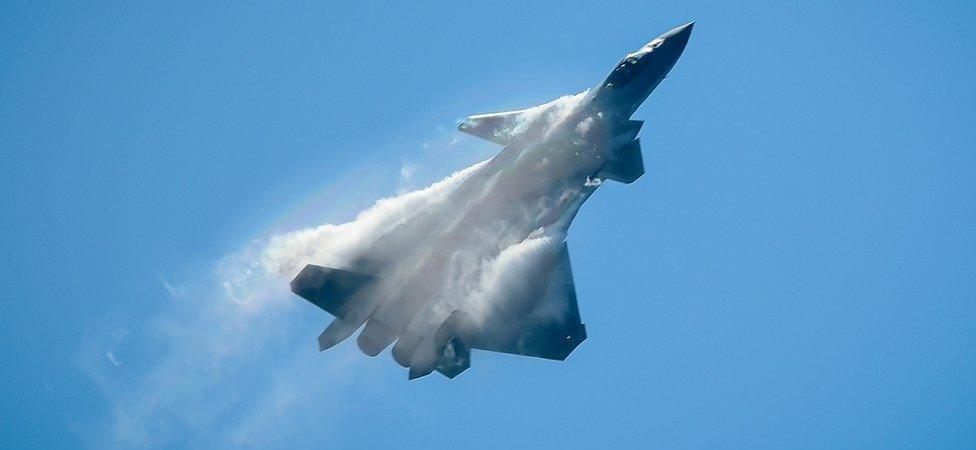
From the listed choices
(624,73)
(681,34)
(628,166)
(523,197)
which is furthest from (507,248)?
(681,34)

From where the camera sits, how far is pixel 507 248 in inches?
788

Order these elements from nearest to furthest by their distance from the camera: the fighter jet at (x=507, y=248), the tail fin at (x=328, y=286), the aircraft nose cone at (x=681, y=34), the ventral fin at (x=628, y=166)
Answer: the tail fin at (x=328, y=286), the fighter jet at (x=507, y=248), the aircraft nose cone at (x=681, y=34), the ventral fin at (x=628, y=166)

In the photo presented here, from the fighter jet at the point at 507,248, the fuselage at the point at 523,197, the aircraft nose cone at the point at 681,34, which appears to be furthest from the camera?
the aircraft nose cone at the point at 681,34

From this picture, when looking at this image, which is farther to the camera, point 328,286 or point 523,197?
point 523,197

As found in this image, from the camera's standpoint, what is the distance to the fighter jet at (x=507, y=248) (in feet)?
62.0

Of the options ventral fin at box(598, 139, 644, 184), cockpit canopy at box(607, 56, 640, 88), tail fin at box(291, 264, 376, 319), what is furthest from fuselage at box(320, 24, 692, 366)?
ventral fin at box(598, 139, 644, 184)

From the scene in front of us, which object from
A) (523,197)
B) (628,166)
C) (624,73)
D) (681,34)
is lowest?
(523,197)

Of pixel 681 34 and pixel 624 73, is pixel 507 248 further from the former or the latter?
pixel 681 34

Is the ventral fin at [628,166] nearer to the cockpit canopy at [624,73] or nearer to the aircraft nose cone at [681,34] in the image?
the cockpit canopy at [624,73]

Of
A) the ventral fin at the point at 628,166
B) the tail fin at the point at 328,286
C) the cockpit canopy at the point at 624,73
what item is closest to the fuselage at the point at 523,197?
the cockpit canopy at the point at 624,73

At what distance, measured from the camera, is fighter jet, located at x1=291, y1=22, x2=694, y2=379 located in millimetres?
18891

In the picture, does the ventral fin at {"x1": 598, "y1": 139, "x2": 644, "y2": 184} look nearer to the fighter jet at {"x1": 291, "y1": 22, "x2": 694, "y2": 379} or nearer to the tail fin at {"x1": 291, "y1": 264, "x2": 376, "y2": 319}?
the fighter jet at {"x1": 291, "y1": 22, "x2": 694, "y2": 379}

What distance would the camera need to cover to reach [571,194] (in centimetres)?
1986

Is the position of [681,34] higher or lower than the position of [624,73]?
higher
